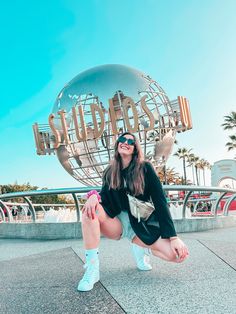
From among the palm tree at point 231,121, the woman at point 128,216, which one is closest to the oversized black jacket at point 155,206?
the woman at point 128,216

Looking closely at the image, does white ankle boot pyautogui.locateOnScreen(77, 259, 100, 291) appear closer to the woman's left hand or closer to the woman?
the woman

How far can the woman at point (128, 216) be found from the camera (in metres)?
1.96

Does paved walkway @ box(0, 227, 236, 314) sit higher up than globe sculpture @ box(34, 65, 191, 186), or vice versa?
globe sculpture @ box(34, 65, 191, 186)

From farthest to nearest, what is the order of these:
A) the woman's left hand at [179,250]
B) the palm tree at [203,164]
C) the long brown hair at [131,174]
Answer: the palm tree at [203,164] → the long brown hair at [131,174] → the woman's left hand at [179,250]

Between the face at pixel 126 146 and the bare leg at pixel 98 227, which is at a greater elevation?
the face at pixel 126 146

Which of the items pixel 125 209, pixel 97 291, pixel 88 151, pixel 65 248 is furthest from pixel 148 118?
pixel 97 291

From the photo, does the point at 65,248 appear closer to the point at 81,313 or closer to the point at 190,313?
the point at 81,313

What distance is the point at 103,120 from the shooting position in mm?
7023

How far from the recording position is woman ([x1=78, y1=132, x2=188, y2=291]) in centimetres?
196

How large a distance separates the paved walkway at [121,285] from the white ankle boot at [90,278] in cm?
4

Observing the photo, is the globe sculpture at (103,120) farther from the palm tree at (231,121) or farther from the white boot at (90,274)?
the palm tree at (231,121)

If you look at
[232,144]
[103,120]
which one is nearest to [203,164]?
[232,144]

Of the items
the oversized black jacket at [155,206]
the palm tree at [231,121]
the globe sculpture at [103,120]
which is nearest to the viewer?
the oversized black jacket at [155,206]

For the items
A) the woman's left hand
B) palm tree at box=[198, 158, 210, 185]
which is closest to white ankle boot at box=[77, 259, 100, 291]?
the woman's left hand
